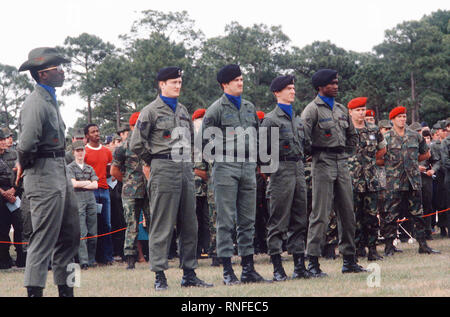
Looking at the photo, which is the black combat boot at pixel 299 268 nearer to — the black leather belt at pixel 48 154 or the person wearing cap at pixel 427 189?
the black leather belt at pixel 48 154

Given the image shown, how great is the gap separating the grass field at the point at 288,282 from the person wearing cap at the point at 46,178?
112cm

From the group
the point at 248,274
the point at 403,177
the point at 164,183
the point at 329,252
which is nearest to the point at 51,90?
the point at 164,183

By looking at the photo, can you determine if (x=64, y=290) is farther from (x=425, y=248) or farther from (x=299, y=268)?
(x=425, y=248)

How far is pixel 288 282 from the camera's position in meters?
7.29

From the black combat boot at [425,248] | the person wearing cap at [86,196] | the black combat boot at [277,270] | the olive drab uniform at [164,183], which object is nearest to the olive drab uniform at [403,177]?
the black combat boot at [425,248]

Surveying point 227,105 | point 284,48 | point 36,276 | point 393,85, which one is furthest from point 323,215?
point 284,48

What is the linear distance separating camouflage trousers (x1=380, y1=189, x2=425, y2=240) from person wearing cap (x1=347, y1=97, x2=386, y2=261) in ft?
2.78

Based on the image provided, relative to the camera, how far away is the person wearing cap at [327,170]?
7723mm

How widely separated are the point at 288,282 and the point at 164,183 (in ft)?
5.94

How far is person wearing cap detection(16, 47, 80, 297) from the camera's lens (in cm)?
583
